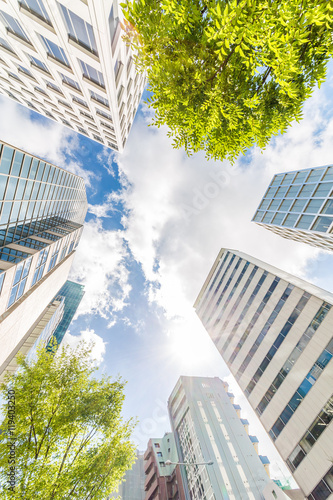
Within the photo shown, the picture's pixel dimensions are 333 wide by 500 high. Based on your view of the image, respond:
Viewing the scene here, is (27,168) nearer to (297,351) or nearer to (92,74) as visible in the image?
(92,74)

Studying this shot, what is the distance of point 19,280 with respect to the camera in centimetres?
1597

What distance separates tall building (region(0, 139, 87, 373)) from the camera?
14.9 meters

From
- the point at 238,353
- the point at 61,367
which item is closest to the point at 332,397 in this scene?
the point at 238,353

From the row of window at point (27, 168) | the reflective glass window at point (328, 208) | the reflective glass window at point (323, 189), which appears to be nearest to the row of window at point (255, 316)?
the reflective glass window at point (328, 208)

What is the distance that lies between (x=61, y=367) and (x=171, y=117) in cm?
1442

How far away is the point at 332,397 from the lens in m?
15.3

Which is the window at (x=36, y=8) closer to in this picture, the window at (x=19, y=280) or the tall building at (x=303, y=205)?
the window at (x=19, y=280)

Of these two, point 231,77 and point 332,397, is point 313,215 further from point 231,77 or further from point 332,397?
point 231,77

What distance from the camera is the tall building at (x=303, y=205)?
31.4 m

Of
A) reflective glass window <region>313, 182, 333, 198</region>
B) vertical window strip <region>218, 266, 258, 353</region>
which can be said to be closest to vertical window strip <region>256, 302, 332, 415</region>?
vertical window strip <region>218, 266, 258, 353</region>

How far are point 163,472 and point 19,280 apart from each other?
44964mm

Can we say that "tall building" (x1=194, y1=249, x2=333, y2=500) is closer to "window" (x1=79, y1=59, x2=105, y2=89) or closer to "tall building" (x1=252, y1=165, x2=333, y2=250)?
"tall building" (x1=252, y1=165, x2=333, y2=250)

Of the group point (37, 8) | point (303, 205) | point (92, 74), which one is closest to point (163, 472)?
point (303, 205)

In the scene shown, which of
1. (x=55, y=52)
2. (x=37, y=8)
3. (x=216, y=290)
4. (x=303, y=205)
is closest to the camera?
(x=37, y=8)
